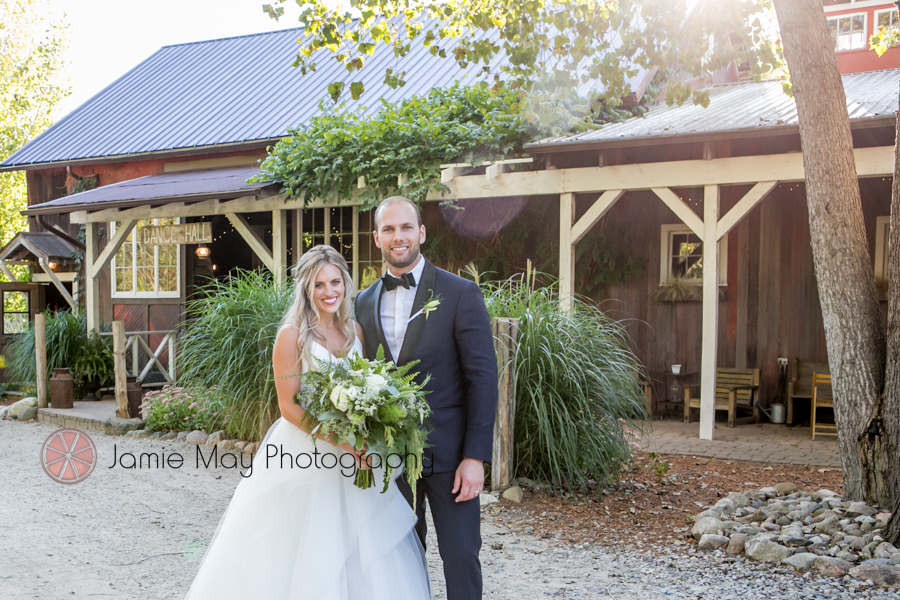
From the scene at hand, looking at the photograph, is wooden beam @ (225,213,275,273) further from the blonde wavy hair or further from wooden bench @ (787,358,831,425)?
the blonde wavy hair

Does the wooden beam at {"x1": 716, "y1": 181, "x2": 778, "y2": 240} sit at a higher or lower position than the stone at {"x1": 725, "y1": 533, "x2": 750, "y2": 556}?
higher

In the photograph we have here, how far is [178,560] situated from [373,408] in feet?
8.31

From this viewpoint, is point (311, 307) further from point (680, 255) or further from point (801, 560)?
point (680, 255)

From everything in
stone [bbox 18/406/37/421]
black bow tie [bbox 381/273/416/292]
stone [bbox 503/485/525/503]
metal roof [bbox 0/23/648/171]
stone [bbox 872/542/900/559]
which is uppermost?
metal roof [bbox 0/23/648/171]

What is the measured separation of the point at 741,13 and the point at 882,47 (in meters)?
2.14

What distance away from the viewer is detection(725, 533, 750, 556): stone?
181 inches

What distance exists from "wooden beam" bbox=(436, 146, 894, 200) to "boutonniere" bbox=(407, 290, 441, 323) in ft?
18.5

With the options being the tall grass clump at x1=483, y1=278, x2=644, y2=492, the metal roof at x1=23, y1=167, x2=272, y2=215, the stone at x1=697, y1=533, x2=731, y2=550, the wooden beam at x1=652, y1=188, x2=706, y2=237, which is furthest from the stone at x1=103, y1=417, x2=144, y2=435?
the stone at x1=697, y1=533, x2=731, y2=550

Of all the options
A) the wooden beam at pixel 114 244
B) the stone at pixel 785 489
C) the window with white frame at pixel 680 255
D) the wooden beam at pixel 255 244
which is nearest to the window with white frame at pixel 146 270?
the wooden beam at pixel 114 244

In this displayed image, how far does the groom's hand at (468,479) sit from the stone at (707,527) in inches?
98.0

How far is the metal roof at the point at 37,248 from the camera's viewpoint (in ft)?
47.6

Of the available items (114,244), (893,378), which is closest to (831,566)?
(893,378)

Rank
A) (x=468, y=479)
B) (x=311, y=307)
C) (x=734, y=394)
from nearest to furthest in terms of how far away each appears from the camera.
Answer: (x=468, y=479), (x=311, y=307), (x=734, y=394)

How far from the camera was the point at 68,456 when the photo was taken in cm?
820
